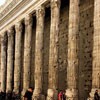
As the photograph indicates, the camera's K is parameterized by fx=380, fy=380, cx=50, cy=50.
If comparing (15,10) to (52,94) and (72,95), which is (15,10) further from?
(72,95)

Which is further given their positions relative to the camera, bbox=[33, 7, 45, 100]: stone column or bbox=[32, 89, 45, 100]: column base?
bbox=[33, 7, 45, 100]: stone column

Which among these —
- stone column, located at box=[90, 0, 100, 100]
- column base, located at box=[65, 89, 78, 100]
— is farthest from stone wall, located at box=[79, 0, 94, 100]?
stone column, located at box=[90, 0, 100, 100]

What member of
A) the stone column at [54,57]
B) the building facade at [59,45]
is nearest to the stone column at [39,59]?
the building facade at [59,45]

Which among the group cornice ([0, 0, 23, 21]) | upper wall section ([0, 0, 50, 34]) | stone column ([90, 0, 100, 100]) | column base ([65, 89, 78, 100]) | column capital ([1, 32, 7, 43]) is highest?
cornice ([0, 0, 23, 21])

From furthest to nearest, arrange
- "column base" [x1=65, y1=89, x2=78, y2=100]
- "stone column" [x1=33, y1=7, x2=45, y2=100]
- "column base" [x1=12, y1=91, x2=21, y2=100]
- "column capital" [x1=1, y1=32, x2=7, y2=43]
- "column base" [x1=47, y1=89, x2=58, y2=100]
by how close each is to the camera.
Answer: "column capital" [x1=1, y1=32, x2=7, y2=43], "column base" [x1=12, y1=91, x2=21, y2=100], "stone column" [x1=33, y1=7, x2=45, y2=100], "column base" [x1=47, y1=89, x2=58, y2=100], "column base" [x1=65, y1=89, x2=78, y2=100]

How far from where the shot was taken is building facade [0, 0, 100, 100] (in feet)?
63.8

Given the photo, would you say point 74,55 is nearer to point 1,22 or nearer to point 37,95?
Answer: point 37,95

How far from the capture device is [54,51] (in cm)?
2212

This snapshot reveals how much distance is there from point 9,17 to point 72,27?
1359 centimetres

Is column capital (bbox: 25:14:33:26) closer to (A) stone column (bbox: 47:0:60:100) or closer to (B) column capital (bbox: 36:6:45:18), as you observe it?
(B) column capital (bbox: 36:6:45:18)

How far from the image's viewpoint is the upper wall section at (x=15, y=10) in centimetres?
2623

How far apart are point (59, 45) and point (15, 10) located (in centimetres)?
618

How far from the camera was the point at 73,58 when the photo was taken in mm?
19578

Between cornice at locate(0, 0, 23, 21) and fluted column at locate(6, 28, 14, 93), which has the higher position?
cornice at locate(0, 0, 23, 21)
